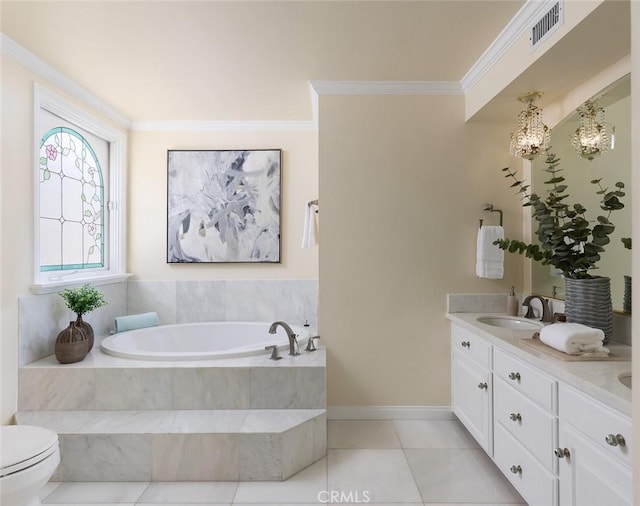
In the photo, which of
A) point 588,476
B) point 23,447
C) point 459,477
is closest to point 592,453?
point 588,476

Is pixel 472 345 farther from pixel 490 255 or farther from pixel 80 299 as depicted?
pixel 80 299

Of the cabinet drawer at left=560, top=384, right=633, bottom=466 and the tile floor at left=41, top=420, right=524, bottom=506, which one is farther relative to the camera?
the tile floor at left=41, top=420, right=524, bottom=506

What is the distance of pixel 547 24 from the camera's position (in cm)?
175

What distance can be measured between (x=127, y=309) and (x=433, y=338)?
9.08 feet

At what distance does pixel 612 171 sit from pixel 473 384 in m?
1.43

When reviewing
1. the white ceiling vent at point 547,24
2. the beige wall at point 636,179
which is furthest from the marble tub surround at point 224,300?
the beige wall at point 636,179

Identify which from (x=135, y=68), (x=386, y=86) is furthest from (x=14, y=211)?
(x=386, y=86)

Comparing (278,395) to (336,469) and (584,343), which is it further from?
(584,343)

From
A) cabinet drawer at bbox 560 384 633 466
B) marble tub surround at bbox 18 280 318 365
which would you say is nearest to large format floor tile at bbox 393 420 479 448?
cabinet drawer at bbox 560 384 633 466

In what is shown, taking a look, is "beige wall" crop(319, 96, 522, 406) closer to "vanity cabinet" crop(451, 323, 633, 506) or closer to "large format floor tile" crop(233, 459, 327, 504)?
"vanity cabinet" crop(451, 323, 633, 506)

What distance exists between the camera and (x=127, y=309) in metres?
3.46

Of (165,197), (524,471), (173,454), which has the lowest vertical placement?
(173,454)

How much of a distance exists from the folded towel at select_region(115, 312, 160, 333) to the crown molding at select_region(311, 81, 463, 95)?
93.4 inches

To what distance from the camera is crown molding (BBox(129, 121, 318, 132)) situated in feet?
11.3
